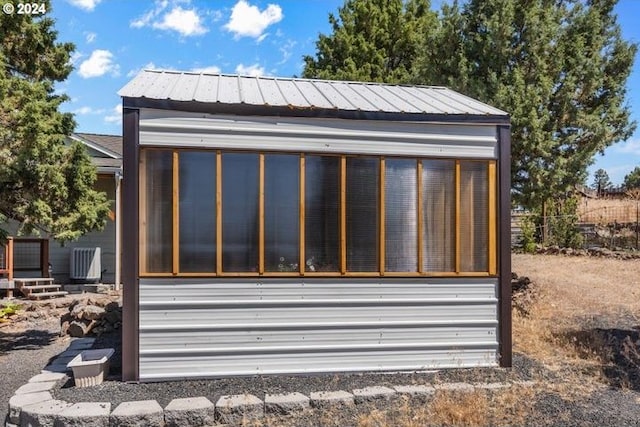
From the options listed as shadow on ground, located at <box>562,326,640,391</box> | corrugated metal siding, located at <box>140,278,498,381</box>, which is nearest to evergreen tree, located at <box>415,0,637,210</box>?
shadow on ground, located at <box>562,326,640,391</box>

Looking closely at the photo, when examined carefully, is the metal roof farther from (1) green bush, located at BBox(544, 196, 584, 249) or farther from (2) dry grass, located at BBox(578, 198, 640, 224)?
(2) dry grass, located at BBox(578, 198, 640, 224)

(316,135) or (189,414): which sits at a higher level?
(316,135)

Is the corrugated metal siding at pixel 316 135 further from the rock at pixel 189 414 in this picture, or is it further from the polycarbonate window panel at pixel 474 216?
the rock at pixel 189 414

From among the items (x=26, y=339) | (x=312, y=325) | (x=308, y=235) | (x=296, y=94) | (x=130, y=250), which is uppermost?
(x=296, y=94)

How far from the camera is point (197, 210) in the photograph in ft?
17.2

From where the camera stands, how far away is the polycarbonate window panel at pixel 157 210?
516cm

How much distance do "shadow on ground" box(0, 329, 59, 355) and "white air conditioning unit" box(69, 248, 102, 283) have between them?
4.01 meters

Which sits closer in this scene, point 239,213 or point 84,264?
point 239,213

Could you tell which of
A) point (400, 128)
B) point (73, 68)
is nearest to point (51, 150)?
point (73, 68)

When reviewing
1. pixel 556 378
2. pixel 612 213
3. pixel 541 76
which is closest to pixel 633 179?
pixel 612 213

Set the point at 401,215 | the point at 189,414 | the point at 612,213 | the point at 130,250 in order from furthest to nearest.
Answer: the point at 612,213 → the point at 401,215 → the point at 130,250 → the point at 189,414

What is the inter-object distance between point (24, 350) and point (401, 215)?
5.25 metres

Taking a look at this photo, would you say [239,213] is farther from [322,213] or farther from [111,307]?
[111,307]

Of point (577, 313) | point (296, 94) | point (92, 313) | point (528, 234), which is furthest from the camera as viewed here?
point (528, 234)
